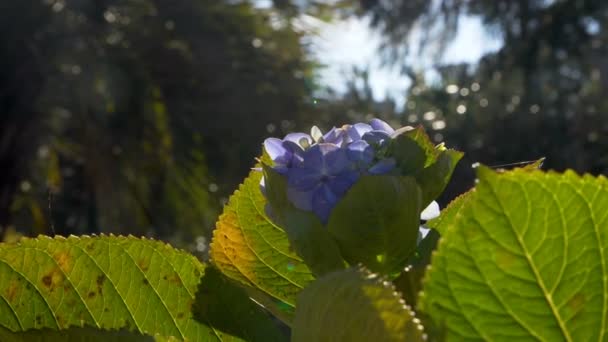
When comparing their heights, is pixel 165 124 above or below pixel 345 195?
below

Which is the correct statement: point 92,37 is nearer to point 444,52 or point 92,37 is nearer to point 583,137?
point 583,137

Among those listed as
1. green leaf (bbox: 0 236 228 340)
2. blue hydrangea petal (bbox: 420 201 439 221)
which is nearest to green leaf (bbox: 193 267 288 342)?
green leaf (bbox: 0 236 228 340)

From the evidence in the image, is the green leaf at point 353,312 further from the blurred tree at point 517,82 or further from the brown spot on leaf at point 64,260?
the blurred tree at point 517,82

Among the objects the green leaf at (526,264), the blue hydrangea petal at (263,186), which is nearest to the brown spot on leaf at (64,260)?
the blue hydrangea petal at (263,186)

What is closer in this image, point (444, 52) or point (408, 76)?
point (408, 76)

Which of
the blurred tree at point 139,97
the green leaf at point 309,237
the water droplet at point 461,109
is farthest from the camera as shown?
the water droplet at point 461,109

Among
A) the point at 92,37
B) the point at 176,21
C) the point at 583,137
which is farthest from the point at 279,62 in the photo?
the point at 583,137

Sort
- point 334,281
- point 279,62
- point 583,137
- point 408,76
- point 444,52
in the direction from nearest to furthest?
point 334,281 < point 279,62 < point 583,137 < point 408,76 < point 444,52
